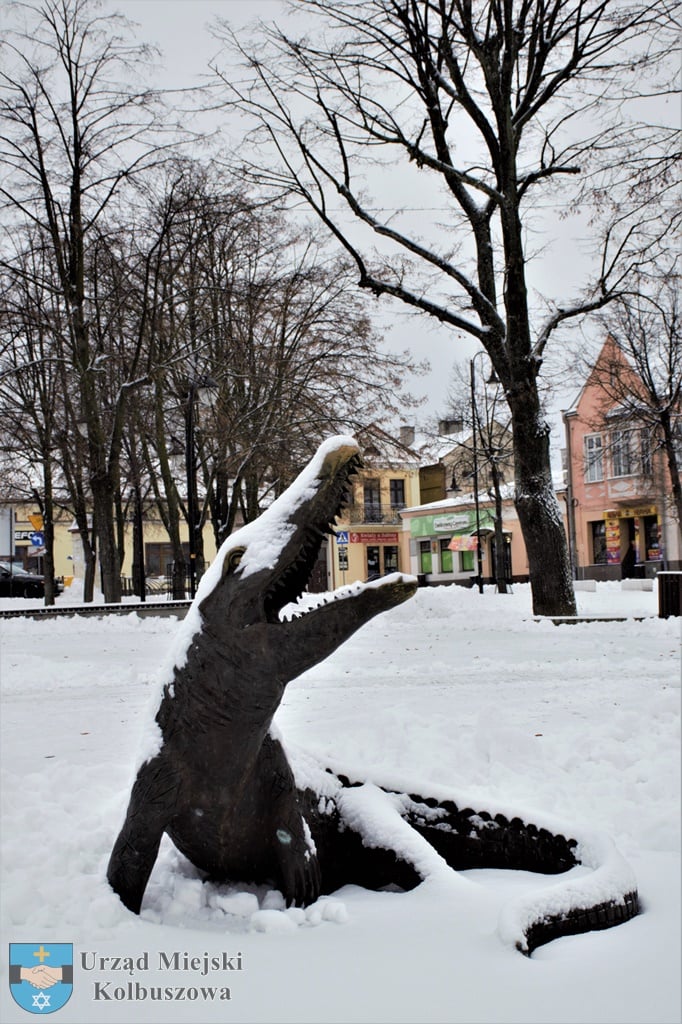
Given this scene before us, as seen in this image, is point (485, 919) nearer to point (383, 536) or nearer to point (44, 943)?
point (44, 943)

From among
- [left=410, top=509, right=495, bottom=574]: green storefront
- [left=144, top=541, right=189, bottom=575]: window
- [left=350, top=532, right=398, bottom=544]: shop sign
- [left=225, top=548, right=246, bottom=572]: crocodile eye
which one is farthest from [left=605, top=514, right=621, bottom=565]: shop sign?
[left=225, top=548, right=246, bottom=572]: crocodile eye

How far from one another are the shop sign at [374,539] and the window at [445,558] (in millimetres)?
5194

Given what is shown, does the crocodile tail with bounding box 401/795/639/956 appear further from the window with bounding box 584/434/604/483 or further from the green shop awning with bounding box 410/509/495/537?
the green shop awning with bounding box 410/509/495/537

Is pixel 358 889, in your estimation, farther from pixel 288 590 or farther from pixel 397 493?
pixel 397 493

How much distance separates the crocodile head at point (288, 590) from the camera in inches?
111

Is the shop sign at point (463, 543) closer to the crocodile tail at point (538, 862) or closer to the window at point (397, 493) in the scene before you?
the window at point (397, 493)

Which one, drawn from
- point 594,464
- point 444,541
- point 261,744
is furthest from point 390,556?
point 261,744

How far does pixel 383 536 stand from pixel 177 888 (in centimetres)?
5372

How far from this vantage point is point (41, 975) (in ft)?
8.46

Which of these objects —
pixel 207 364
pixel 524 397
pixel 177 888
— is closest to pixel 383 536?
pixel 207 364

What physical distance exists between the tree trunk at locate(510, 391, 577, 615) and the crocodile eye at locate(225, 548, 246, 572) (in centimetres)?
1191

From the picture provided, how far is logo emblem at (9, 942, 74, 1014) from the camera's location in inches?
→ 96.5

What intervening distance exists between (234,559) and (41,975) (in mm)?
1383

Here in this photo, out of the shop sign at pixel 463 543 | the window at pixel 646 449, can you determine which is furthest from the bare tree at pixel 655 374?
the shop sign at pixel 463 543
